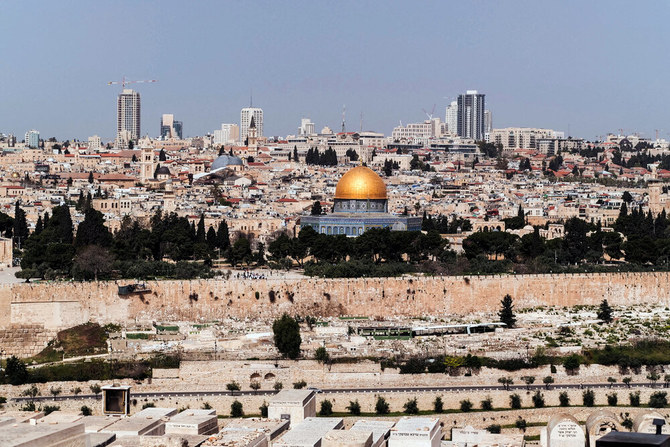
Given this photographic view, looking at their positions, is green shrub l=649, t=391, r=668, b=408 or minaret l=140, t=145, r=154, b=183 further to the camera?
minaret l=140, t=145, r=154, b=183

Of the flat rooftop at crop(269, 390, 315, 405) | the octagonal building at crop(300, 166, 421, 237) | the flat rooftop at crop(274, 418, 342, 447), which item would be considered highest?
the octagonal building at crop(300, 166, 421, 237)

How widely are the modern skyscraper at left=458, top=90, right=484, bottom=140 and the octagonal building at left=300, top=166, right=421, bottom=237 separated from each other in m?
125

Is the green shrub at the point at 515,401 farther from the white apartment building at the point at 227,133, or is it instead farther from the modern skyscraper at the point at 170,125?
the modern skyscraper at the point at 170,125

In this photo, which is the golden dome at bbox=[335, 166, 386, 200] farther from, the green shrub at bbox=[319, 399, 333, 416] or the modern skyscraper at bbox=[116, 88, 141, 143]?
the modern skyscraper at bbox=[116, 88, 141, 143]

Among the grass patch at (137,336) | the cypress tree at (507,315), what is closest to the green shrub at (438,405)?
the cypress tree at (507,315)

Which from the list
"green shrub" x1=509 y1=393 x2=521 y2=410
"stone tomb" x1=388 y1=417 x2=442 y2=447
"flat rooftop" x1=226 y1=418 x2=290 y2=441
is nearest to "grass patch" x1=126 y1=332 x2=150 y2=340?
"green shrub" x1=509 y1=393 x2=521 y2=410

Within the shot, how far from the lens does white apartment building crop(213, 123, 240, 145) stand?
17527 cm

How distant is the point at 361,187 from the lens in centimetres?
5772

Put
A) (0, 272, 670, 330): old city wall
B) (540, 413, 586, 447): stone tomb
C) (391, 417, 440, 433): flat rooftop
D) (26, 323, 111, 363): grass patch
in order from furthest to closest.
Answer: (0, 272, 670, 330): old city wall → (26, 323, 111, 363): grass patch → (540, 413, 586, 447): stone tomb → (391, 417, 440, 433): flat rooftop

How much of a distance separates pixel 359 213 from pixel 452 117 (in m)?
135

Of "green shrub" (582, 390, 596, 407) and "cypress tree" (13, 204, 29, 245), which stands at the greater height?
"cypress tree" (13, 204, 29, 245)

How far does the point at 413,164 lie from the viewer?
364ft

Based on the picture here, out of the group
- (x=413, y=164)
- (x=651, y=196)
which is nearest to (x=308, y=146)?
(x=413, y=164)

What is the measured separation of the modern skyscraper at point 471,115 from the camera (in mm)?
182750
